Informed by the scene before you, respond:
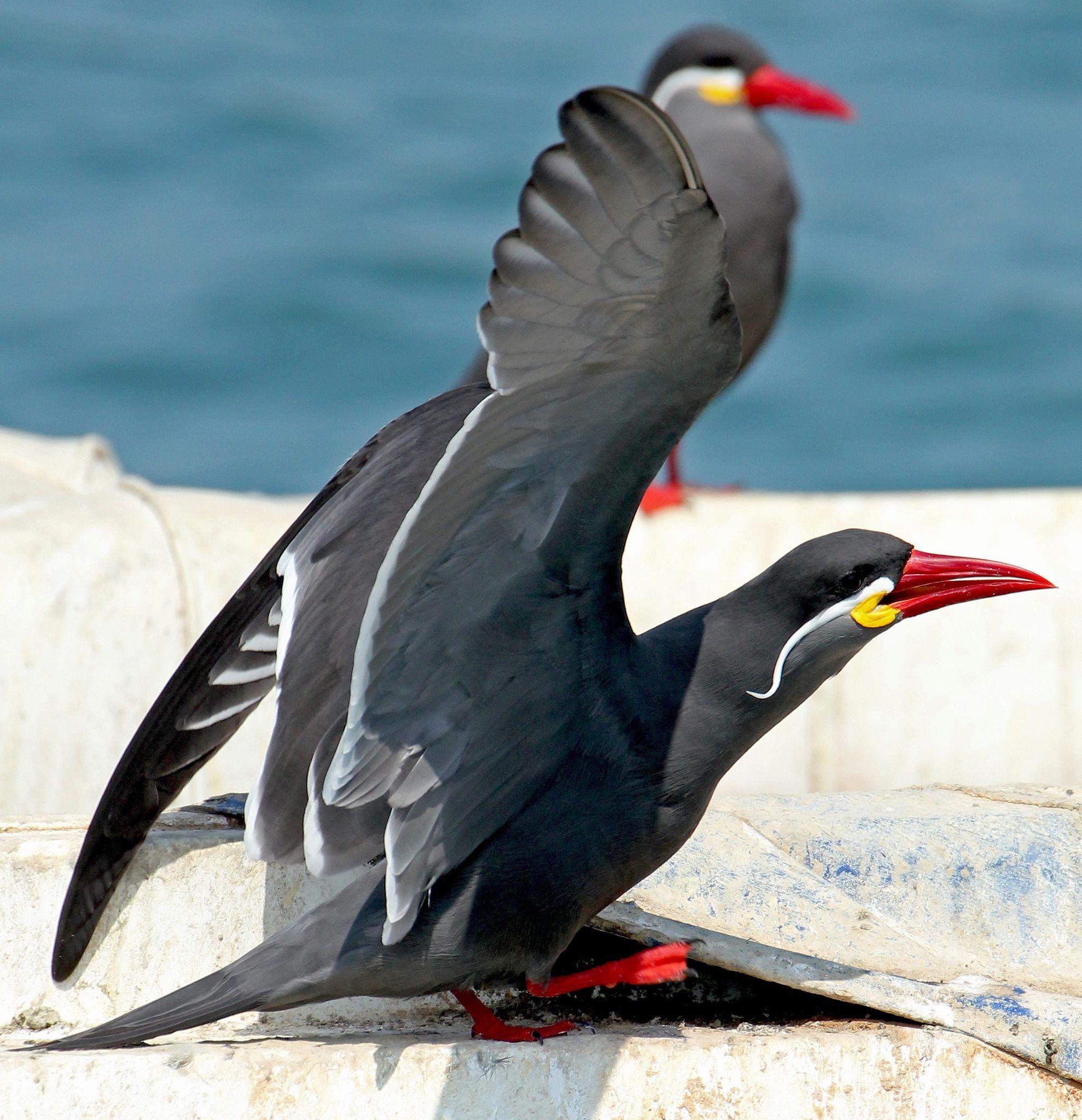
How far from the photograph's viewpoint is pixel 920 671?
187 inches

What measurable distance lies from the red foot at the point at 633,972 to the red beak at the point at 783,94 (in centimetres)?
471

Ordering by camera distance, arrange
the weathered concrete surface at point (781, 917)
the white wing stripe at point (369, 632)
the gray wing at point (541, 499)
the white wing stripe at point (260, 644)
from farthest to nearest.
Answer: the white wing stripe at point (260, 644)
the weathered concrete surface at point (781, 917)
the white wing stripe at point (369, 632)
the gray wing at point (541, 499)

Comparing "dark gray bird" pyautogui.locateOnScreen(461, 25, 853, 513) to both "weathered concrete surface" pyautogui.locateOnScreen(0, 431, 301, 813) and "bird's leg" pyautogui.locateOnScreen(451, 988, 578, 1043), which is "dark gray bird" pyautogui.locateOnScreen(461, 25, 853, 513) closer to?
"weathered concrete surface" pyautogui.locateOnScreen(0, 431, 301, 813)

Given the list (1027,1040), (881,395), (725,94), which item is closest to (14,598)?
(1027,1040)

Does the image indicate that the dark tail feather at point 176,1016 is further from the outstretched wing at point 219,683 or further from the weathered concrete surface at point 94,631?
the weathered concrete surface at point 94,631

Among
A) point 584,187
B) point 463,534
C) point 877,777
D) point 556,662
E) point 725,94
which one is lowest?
point 877,777

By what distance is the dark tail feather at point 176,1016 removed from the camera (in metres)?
2.44

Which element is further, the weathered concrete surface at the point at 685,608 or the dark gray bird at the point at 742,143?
the dark gray bird at the point at 742,143

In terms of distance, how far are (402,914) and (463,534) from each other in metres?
0.54

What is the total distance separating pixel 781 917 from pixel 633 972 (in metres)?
0.39

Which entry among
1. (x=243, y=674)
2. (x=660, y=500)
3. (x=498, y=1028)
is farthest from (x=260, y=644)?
(x=660, y=500)

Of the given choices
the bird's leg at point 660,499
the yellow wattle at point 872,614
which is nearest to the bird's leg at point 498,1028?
the yellow wattle at point 872,614

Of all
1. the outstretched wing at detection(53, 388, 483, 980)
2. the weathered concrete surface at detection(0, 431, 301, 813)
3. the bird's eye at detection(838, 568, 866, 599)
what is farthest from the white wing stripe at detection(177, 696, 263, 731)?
the weathered concrete surface at detection(0, 431, 301, 813)

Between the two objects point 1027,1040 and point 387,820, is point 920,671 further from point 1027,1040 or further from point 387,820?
point 387,820
